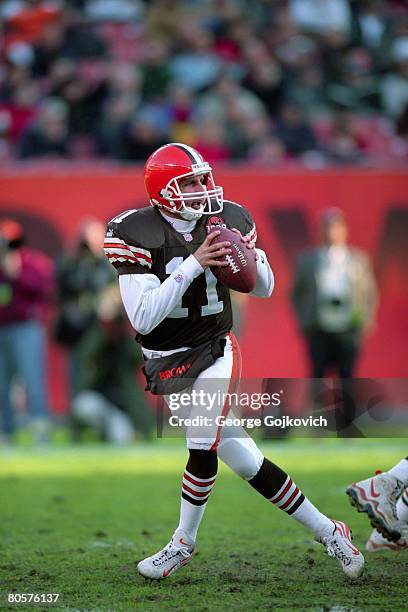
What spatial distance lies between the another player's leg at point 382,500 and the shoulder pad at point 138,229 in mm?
1351

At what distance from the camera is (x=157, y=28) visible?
1304 cm

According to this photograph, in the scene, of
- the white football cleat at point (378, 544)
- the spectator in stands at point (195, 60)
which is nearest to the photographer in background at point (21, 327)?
the spectator in stands at point (195, 60)

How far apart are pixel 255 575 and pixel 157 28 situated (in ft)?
30.1

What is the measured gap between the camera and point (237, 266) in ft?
15.4

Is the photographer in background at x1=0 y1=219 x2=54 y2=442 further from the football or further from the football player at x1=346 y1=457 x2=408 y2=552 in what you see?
the football

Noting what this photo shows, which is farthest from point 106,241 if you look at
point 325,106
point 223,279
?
point 325,106

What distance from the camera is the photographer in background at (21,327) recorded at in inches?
398

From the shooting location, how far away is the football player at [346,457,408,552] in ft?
16.2

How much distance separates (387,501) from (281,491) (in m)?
0.48

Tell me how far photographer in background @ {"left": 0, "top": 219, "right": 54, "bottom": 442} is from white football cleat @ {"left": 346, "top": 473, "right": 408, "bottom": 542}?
17.9 feet

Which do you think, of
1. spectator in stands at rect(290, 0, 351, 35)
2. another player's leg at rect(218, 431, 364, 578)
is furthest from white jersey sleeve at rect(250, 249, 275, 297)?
spectator in stands at rect(290, 0, 351, 35)

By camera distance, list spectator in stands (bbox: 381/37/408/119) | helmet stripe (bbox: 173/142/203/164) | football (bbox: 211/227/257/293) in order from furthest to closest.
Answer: spectator in stands (bbox: 381/37/408/119) → helmet stripe (bbox: 173/142/203/164) → football (bbox: 211/227/257/293)

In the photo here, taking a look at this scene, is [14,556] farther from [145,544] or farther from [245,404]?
[245,404]

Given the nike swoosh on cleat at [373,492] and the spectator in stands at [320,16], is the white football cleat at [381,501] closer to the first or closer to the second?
the nike swoosh on cleat at [373,492]
